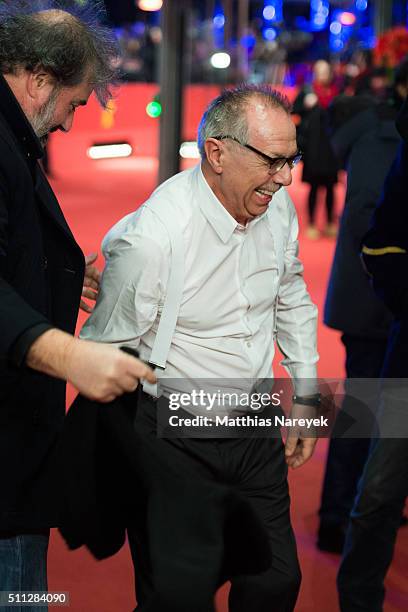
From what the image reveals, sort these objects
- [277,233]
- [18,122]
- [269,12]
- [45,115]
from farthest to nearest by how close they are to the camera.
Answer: [269,12] → [277,233] → [45,115] → [18,122]

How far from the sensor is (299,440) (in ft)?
8.98

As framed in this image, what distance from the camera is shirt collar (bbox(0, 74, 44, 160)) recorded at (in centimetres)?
200

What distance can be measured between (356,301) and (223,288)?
132 centimetres

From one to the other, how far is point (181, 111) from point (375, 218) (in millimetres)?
8163

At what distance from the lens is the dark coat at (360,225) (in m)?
3.69

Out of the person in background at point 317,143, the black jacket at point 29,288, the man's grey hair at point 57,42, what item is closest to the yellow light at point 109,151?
the person in background at point 317,143

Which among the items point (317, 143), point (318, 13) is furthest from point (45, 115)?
point (318, 13)

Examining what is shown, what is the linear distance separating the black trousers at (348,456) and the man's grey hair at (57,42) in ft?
5.96

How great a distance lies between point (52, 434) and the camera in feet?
7.06

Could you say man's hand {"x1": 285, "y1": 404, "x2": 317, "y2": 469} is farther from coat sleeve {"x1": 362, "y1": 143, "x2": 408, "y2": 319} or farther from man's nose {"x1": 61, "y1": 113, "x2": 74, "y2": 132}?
man's nose {"x1": 61, "y1": 113, "x2": 74, "y2": 132}

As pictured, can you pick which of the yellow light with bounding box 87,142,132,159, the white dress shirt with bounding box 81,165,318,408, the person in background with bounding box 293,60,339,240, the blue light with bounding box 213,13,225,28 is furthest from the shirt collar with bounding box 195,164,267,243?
the blue light with bounding box 213,13,225,28

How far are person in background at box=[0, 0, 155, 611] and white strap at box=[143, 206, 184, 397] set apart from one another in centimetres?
25

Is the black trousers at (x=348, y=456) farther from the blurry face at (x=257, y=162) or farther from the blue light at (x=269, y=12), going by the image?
the blue light at (x=269, y=12)

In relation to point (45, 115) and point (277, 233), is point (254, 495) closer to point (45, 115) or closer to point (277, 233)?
point (277, 233)
